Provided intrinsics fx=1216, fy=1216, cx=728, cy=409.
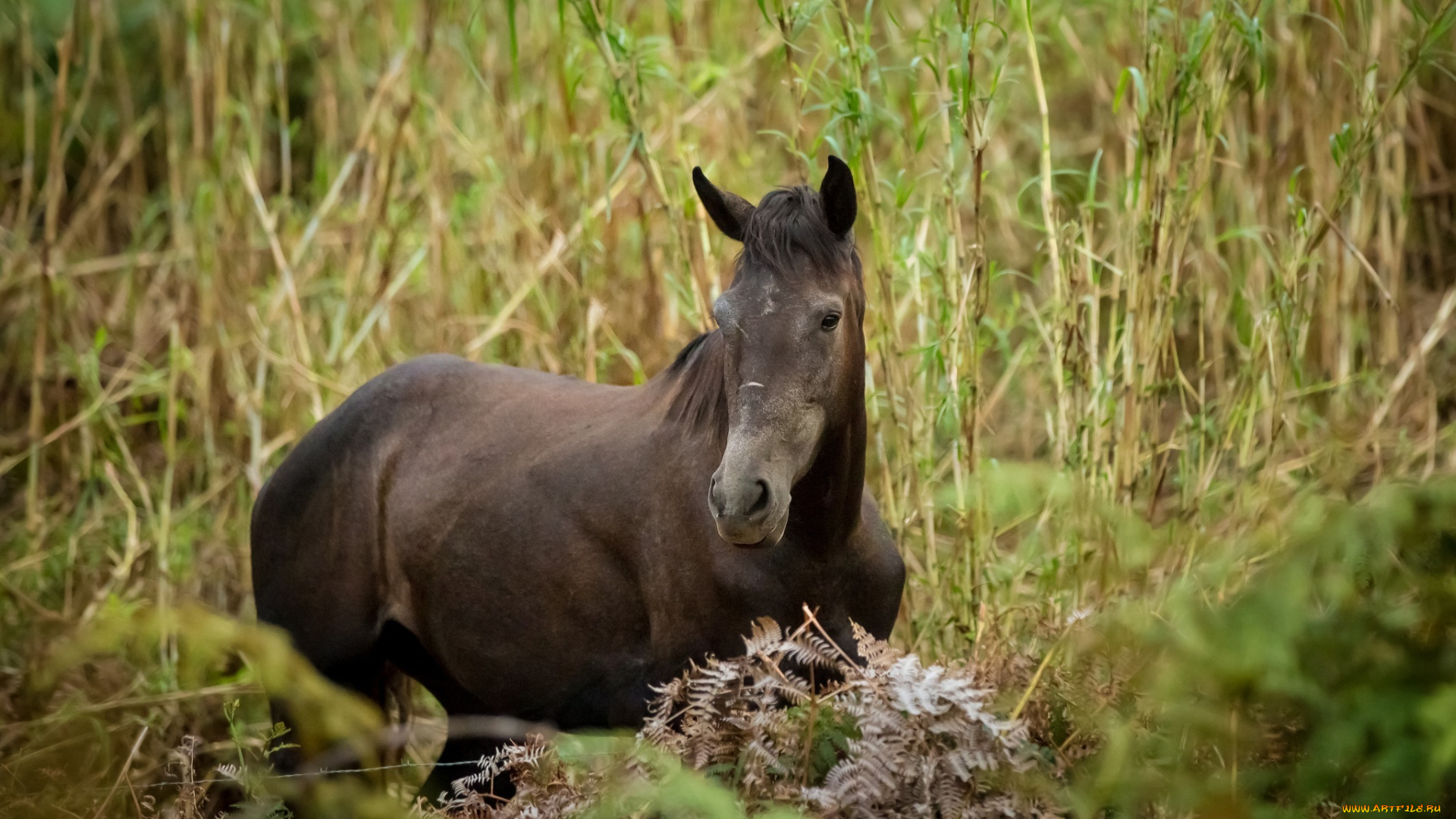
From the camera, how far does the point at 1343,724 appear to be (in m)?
1.22

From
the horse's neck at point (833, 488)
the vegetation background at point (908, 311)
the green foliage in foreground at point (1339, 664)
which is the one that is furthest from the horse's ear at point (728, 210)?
the green foliage in foreground at point (1339, 664)

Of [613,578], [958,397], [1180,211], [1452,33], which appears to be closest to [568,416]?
[613,578]

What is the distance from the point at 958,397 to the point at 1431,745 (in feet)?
6.93

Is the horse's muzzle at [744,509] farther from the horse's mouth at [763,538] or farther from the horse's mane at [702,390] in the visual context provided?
the horse's mane at [702,390]

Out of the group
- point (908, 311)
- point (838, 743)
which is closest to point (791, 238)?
point (838, 743)

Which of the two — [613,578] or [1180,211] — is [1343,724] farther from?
[1180,211]

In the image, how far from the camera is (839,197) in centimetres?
255

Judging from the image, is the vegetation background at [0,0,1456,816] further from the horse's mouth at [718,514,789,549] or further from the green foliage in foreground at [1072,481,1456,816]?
the horse's mouth at [718,514,789,549]

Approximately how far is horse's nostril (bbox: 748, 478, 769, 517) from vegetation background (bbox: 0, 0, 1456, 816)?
0.52 metres

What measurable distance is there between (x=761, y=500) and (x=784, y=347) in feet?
1.06

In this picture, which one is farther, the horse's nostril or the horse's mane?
the horse's mane

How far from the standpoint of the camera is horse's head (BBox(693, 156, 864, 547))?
2.30 meters

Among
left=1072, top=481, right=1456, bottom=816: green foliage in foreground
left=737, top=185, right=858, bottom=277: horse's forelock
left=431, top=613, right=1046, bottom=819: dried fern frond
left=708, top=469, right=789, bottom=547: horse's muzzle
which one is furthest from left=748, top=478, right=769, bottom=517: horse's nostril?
left=1072, top=481, right=1456, bottom=816: green foliage in foreground

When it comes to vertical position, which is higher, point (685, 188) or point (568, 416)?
point (685, 188)
